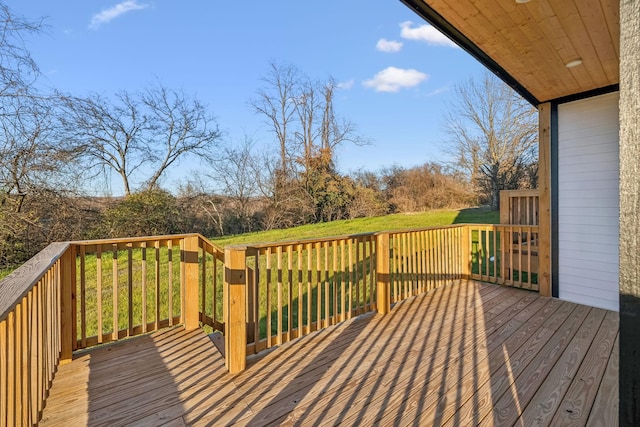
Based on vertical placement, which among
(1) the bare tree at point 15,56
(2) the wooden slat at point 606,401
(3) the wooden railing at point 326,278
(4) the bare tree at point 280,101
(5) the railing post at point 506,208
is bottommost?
(2) the wooden slat at point 606,401

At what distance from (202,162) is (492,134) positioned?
11.5 m

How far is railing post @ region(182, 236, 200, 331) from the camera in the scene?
10.0 ft

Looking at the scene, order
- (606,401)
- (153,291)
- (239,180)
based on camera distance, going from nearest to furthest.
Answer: (606,401)
(153,291)
(239,180)

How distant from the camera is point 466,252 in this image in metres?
4.97

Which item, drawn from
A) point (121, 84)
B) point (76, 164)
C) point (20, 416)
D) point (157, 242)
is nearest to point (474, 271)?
point (157, 242)

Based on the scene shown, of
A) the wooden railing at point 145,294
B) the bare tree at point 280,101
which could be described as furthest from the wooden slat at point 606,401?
the bare tree at point 280,101

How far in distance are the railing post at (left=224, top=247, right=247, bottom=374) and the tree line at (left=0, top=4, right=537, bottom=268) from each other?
5.51 m

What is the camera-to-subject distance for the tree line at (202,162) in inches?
218

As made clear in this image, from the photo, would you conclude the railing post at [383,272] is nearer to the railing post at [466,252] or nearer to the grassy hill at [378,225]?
the railing post at [466,252]

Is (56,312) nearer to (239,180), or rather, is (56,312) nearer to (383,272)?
(383,272)

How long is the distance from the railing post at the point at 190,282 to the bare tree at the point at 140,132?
22.7 ft

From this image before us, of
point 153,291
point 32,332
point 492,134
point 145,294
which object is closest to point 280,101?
point 492,134

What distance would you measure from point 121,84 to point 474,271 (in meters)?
10.6

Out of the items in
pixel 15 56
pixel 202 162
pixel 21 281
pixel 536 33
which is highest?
pixel 15 56
